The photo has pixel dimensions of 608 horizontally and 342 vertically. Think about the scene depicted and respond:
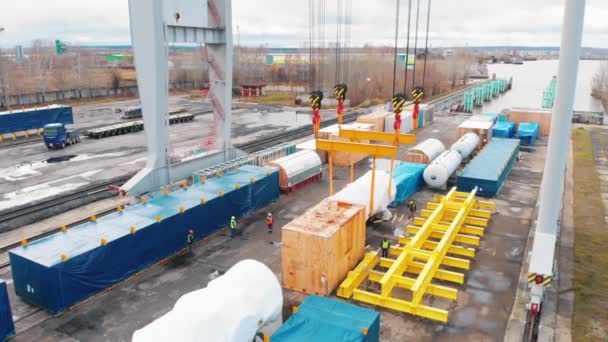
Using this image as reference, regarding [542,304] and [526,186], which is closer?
[542,304]

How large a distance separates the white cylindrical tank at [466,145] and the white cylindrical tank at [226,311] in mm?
22440

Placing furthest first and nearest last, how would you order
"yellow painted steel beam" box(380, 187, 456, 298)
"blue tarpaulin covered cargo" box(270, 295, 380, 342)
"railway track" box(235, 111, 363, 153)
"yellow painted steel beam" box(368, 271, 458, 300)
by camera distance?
"railway track" box(235, 111, 363, 153)
"yellow painted steel beam" box(368, 271, 458, 300)
"yellow painted steel beam" box(380, 187, 456, 298)
"blue tarpaulin covered cargo" box(270, 295, 380, 342)

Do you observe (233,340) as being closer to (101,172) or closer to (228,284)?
(228,284)

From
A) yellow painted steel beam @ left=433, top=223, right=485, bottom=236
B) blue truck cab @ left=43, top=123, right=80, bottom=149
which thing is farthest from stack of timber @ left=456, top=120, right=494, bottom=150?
blue truck cab @ left=43, top=123, right=80, bottom=149

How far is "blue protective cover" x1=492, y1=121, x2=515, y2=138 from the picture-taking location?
3869 centimetres

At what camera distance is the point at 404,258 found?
634 inches

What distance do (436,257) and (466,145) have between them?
1760cm

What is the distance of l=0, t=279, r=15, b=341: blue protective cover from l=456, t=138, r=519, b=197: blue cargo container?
21100 mm

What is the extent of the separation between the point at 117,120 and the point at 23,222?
1337 inches

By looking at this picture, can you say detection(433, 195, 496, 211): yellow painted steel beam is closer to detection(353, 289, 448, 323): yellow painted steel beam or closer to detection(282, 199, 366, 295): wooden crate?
detection(282, 199, 366, 295): wooden crate

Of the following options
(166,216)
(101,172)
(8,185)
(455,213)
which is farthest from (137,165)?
(455,213)

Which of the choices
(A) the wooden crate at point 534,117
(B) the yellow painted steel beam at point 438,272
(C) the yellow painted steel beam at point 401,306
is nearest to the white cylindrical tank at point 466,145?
(A) the wooden crate at point 534,117

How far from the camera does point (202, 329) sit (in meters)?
9.38

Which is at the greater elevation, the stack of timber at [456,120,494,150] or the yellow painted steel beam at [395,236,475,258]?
the stack of timber at [456,120,494,150]
